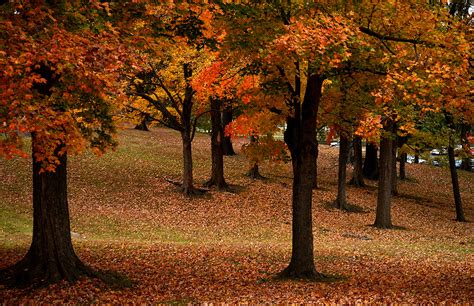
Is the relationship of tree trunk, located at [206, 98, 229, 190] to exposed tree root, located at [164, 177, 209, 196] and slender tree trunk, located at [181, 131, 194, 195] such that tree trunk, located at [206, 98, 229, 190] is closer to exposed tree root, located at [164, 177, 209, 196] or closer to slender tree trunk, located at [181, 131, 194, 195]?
exposed tree root, located at [164, 177, 209, 196]

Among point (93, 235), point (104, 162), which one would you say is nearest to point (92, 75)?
point (93, 235)

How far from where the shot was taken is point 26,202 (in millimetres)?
23047

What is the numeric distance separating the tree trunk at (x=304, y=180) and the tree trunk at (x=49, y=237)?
4.91m

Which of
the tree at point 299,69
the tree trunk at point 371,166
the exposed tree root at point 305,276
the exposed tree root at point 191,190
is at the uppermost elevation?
the tree at point 299,69

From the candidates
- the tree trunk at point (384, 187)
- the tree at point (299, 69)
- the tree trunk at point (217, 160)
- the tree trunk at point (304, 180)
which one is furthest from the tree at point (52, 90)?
the tree trunk at point (217, 160)

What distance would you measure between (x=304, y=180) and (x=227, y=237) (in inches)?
340

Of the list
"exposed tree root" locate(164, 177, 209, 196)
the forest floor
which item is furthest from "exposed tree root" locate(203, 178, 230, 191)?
"exposed tree root" locate(164, 177, 209, 196)

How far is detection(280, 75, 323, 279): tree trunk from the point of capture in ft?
42.5

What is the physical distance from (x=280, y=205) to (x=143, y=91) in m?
8.63

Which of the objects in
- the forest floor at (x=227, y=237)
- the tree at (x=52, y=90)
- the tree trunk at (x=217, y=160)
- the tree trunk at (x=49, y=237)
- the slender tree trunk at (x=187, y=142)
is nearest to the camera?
the tree at (x=52, y=90)

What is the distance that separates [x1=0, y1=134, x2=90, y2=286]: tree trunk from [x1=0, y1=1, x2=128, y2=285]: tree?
2 cm

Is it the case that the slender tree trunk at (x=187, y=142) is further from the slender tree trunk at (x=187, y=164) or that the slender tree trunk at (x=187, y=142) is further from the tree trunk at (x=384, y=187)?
the tree trunk at (x=384, y=187)

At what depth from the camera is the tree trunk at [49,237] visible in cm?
1134

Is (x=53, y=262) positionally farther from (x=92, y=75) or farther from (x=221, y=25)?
(x=221, y=25)
